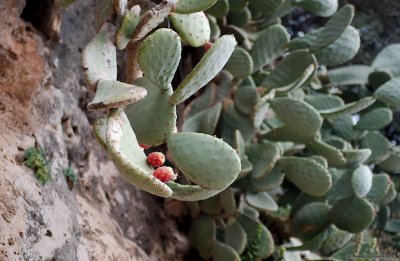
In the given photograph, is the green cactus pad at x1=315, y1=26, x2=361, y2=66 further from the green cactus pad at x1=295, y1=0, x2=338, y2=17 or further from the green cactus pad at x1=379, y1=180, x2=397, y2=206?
the green cactus pad at x1=379, y1=180, x2=397, y2=206

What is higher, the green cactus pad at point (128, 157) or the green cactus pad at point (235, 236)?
the green cactus pad at point (128, 157)

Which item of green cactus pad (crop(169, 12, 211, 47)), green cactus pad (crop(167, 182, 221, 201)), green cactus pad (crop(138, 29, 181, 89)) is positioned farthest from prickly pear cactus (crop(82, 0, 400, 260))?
green cactus pad (crop(167, 182, 221, 201))

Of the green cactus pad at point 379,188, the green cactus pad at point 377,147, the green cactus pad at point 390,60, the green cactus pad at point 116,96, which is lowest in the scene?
the green cactus pad at point 379,188

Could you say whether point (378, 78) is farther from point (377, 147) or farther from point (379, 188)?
point (379, 188)

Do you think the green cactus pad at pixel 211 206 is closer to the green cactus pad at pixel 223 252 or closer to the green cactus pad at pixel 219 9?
the green cactus pad at pixel 223 252

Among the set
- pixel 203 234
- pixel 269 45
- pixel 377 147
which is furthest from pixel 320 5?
pixel 203 234

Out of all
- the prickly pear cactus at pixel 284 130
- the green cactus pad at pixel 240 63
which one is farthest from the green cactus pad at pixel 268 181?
the green cactus pad at pixel 240 63

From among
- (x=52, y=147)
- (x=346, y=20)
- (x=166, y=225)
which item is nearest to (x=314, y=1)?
(x=346, y=20)
